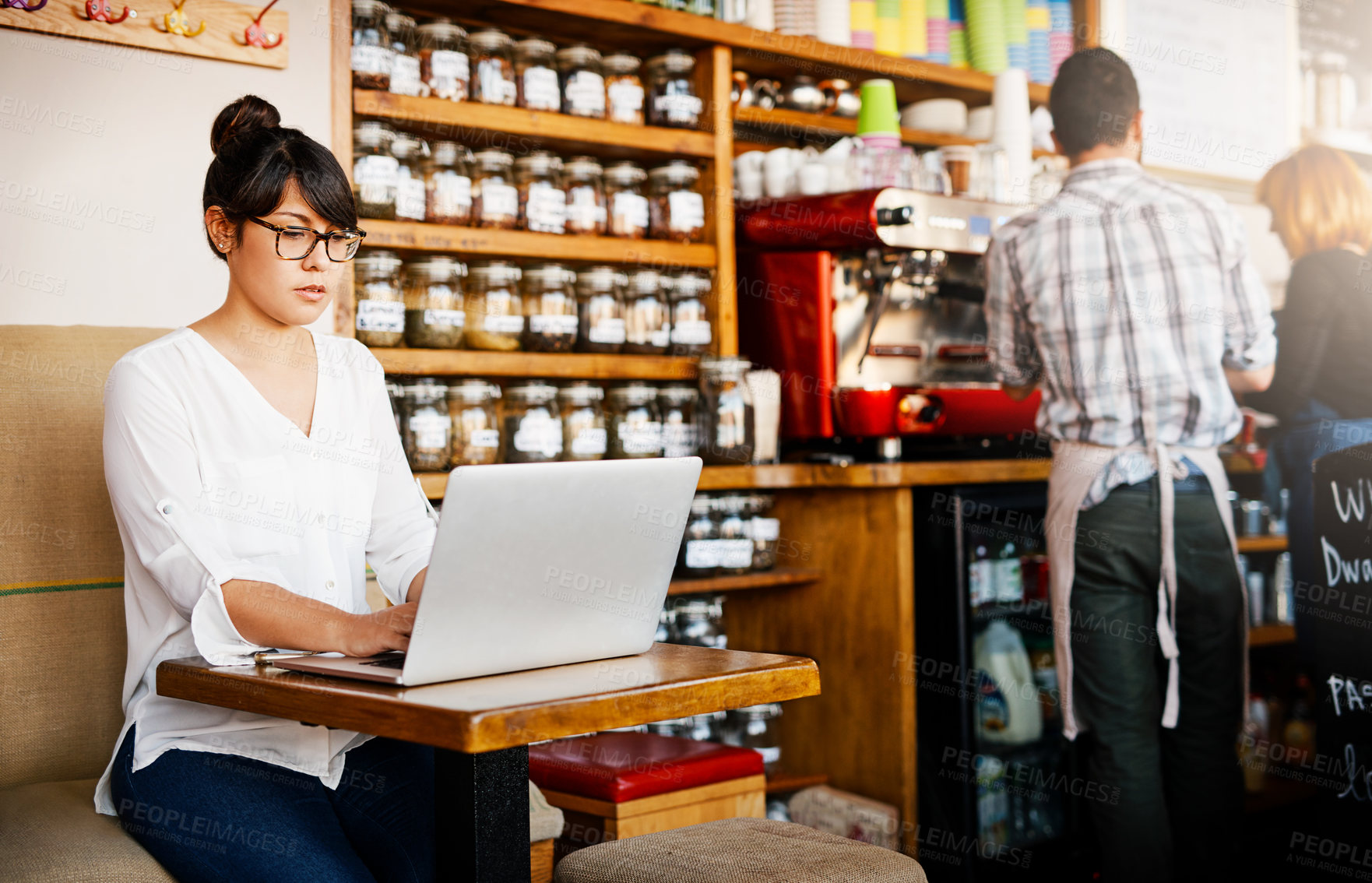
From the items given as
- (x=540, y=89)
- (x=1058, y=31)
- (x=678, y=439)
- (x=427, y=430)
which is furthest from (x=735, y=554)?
(x=1058, y=31)

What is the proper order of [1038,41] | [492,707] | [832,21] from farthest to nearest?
[1038,41], [832,21], [492,707]

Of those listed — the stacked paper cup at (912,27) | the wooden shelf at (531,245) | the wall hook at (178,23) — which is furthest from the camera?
the stacked paper cup at (912,27)

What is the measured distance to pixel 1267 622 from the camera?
11.2 ft

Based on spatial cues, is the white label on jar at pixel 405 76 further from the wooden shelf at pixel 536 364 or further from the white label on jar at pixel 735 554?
the white label on jar at pixel 735 554

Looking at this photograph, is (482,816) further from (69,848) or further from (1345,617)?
(1345,617)

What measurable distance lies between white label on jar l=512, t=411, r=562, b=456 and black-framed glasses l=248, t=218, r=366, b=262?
99 centimetres

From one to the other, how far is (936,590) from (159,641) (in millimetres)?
1664

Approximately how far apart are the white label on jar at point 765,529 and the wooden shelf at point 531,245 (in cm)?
59

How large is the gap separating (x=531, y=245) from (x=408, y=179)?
280 millimetres

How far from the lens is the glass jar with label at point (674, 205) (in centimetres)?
283

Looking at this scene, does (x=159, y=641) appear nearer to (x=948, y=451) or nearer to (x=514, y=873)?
(x=514, y=873)

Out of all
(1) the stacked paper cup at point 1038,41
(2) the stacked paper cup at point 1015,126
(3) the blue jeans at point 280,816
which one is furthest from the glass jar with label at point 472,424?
(1) the stacked paper cup at point 1038,41

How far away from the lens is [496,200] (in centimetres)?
259

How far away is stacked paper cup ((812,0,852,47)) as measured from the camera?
3.16 m
